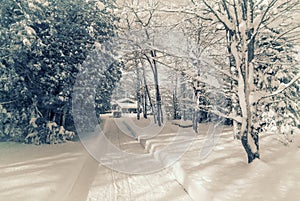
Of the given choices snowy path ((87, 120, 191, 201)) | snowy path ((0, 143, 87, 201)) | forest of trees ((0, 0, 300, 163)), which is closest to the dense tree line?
forest of trees ((0, 0, 300, 163))

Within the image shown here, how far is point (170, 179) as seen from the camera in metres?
6.25

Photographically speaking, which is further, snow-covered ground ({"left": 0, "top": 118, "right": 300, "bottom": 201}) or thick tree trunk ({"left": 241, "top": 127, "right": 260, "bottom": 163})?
thick tree trunk ({"left": 241, "top": 127, "right": 260, "bottom": 163})

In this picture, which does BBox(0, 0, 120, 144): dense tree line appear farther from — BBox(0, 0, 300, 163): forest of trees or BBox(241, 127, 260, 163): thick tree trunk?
BBox(241, 127, 260, 163): thick tree trunk

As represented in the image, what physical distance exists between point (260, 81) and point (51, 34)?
30.4 feet

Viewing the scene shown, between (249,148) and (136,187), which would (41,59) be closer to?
(136,187)

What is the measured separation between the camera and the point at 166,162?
7805 mm

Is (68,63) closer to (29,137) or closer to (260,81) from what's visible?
(29,137)

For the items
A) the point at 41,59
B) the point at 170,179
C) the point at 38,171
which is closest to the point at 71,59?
the point at 41,59

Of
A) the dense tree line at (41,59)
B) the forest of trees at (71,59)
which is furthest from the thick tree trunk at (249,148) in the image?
the dense tree line at (41,59)

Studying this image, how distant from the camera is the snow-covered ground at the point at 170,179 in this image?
185 inches

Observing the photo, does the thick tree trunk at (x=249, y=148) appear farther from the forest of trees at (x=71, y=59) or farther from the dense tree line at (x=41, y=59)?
the dense tree line at (x=41, y=59)

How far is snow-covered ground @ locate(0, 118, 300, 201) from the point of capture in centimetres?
469

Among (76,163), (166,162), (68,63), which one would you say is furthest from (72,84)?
(166,162)

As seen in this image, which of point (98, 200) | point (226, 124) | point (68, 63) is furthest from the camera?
point (226, 124)
